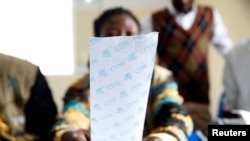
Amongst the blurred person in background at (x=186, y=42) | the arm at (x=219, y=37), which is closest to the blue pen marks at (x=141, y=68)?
the blurred person in background at (x=186, y=42)

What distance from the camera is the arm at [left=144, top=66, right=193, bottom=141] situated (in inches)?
24.5

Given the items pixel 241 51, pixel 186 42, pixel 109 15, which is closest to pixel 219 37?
pixel 186 42

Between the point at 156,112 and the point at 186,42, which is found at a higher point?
the point at 186,42

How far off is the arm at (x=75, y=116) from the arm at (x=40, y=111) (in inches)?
1.5

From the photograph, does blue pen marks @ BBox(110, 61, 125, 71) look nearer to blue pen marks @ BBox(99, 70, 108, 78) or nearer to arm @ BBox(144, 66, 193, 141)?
blue pen marks @ BBox(99, 70, 108, 78)

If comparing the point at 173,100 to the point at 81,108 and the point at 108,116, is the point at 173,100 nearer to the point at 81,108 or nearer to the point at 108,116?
the point at 81,108

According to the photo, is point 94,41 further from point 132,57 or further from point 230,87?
point 230,87

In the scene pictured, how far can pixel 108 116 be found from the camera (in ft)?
1.48

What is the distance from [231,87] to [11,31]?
2.17ft

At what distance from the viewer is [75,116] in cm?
71

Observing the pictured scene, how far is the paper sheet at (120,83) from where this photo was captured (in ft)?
1.36

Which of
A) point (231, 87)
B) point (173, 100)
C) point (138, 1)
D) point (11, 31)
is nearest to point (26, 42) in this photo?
point (11, 31)

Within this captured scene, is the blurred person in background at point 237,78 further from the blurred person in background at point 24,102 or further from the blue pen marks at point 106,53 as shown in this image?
the blue pen marks at point 106,53

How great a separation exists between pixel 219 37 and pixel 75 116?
0.95m
